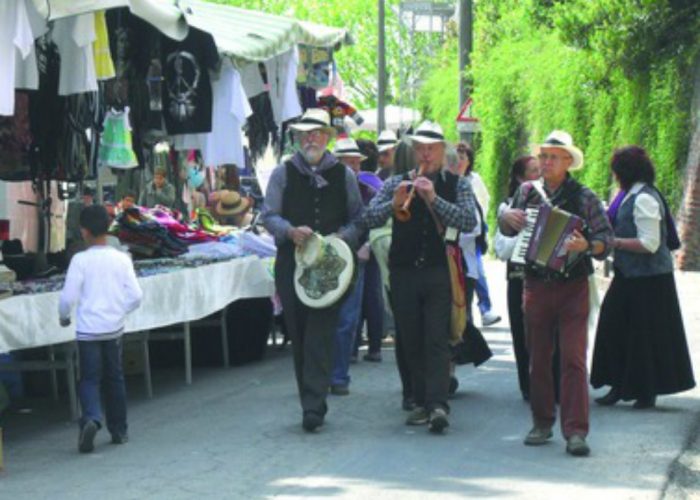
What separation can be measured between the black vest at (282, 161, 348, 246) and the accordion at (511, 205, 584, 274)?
155 cm

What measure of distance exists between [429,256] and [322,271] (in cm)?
70

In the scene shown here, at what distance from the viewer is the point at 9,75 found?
9.99 metres

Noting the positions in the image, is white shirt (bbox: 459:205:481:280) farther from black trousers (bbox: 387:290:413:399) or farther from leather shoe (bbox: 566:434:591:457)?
leather shoe (bbox: 566:434:591:457)

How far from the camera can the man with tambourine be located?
9.11 metres

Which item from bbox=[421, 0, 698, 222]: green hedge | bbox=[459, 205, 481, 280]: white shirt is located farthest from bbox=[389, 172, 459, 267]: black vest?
bbox=[421, 0, 698, 222]: green hedge

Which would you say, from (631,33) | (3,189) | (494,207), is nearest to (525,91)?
(494,207)


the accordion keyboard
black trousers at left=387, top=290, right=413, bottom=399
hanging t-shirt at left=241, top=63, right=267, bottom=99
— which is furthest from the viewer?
hanging t-shirt at left=241, top=63, right=267, bottom=99

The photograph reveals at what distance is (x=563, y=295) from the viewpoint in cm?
920

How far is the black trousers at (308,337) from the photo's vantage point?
10047 mm

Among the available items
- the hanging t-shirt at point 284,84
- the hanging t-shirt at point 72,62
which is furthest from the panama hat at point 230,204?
the hanging t-shirt at point 72,62

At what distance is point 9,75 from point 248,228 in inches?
202

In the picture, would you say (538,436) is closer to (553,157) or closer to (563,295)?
(563,295)

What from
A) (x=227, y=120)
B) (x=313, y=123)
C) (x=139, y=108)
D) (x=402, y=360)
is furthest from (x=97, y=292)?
(x=227, y=120)

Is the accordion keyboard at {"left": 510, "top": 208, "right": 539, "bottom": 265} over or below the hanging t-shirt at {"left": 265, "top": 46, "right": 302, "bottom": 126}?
below
